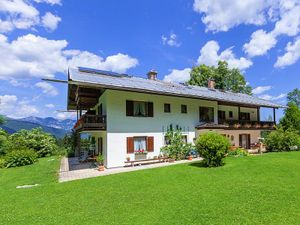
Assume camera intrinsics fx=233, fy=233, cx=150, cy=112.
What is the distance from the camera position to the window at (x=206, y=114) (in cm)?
2144

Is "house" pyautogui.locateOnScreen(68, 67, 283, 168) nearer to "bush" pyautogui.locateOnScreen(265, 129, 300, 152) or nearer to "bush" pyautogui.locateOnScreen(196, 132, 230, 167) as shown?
"bush" pyautogui.locateOnScreen(265, 129, 300, 152)

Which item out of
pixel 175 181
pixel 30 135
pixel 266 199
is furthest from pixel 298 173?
pixel 30 135

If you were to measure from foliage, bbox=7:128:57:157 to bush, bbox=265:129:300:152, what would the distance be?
24.2 m

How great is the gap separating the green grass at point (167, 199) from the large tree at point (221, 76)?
93.2 ft

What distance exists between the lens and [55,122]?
335 ft

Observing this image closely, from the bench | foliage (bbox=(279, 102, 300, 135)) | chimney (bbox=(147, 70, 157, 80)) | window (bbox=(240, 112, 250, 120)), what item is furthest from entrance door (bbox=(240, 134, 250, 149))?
the bench

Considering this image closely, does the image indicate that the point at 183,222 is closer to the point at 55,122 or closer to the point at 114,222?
the point at 114,222

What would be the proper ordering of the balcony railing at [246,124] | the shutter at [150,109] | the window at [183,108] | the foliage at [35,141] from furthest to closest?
1. the foliage at [35,141]
2. the balcony railing at [246,124]
3. the window at [183,108]
4. the shutter at [150,109]

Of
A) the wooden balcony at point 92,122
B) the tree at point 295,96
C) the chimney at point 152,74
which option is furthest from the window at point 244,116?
the tree at point 295,96

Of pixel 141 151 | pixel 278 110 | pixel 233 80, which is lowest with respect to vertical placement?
pixel 141 151

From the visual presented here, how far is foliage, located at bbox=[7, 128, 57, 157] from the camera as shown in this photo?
25503 millimetres

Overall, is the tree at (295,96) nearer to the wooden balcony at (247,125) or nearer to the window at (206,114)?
the wooden balcony at (247,125)

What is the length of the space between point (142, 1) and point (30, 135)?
1978cm

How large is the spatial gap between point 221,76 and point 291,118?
16.2 m
